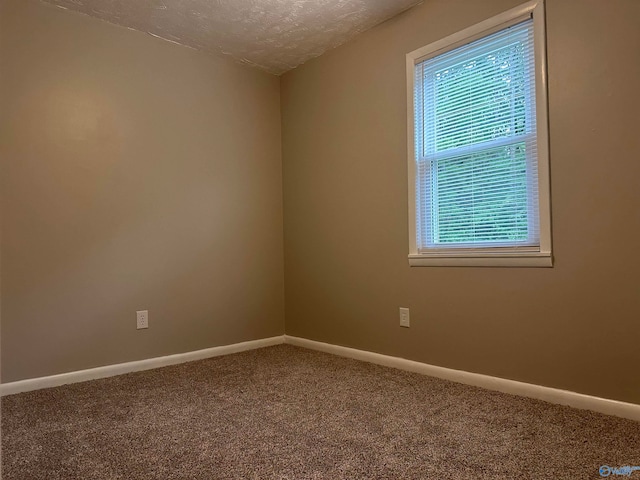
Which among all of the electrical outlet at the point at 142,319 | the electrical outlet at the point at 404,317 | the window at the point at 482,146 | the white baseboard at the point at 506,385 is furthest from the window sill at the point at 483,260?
the electrical outlet at the point at 142,319

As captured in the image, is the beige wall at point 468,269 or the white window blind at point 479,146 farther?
the white window blind at point 479,146

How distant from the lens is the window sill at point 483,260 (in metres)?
2.23

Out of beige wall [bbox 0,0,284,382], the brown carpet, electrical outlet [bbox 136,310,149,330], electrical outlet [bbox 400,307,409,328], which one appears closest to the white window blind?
electrical outlet [bbox 400,307,409,328]

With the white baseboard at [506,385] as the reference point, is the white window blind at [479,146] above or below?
above

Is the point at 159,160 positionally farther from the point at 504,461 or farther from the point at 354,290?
the point at 504,461

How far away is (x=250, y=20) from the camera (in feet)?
9.52

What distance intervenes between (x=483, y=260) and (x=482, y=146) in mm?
628

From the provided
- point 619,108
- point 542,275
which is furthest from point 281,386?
point 619,108

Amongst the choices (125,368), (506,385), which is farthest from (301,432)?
(125,368)

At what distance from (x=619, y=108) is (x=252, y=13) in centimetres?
210

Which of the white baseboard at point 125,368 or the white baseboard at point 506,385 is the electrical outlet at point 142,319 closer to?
the white baseboard at point 125,368

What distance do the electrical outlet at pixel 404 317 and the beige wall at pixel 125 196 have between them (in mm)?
1237

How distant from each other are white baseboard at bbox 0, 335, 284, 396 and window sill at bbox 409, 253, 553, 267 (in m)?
1.50

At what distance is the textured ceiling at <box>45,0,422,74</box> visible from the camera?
2.71m
